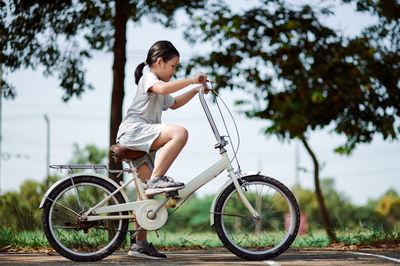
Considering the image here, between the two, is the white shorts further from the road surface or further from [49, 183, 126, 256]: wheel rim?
the road surface

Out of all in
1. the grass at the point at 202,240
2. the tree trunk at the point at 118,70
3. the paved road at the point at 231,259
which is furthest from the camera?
the tree trunk at the point at 118,70

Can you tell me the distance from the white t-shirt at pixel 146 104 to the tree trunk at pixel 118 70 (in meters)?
1.99

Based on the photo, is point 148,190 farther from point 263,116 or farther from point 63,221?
point 263,116

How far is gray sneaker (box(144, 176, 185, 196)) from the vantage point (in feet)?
14.4

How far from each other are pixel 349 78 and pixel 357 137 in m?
2.57

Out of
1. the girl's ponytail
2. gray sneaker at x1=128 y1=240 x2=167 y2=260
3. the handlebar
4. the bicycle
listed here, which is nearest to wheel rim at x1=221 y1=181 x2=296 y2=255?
the bicycle

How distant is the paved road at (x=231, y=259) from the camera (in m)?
4.35

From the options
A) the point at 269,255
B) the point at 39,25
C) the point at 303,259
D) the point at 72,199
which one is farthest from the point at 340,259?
the point at 39,25

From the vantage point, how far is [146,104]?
4.61m

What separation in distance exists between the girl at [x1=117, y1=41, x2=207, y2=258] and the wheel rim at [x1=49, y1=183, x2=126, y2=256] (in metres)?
0.30

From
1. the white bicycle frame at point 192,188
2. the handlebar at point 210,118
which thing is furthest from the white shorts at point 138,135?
the handlebar at point 210,118

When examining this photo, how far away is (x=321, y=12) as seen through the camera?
314 inches

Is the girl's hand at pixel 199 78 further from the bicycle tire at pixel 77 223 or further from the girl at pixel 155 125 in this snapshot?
the bicycle tire at pixel 77 223

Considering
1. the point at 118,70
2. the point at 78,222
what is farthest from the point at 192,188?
the point at 118,70
